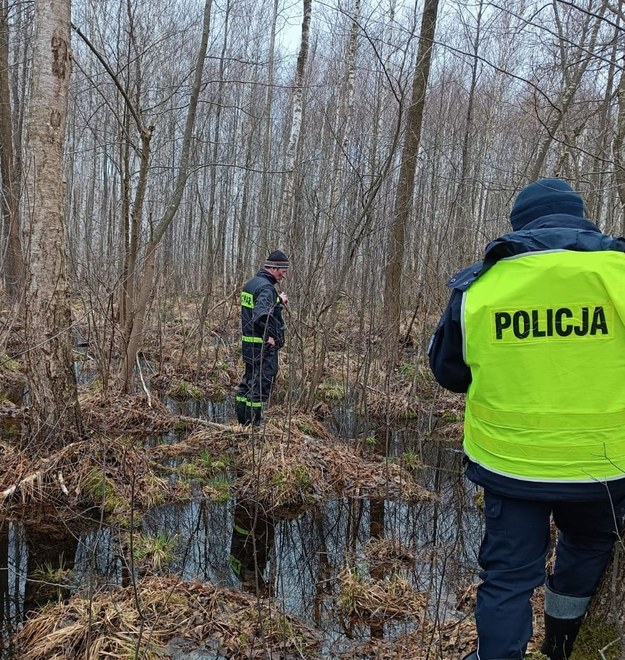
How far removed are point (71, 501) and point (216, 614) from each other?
195cm

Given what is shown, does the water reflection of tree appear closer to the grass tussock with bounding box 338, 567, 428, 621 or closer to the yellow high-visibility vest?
the grass tussock with bounding box 338, 567, 428, 621

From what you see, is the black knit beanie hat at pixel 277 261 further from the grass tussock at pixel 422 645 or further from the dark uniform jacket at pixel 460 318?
the dark uniform jacket at pixel 460 318

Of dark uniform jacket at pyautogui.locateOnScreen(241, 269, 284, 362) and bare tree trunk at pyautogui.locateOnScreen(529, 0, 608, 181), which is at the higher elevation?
bare tree trunk at pyautogui.locateOnScreen(529, 0, 608, 181)

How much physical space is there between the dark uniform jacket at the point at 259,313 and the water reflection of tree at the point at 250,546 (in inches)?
70.2

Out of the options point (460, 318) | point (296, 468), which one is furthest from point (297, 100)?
point (460, 318)

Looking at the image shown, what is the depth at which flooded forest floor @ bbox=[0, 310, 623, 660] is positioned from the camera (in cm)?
296

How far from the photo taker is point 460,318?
2016 mm

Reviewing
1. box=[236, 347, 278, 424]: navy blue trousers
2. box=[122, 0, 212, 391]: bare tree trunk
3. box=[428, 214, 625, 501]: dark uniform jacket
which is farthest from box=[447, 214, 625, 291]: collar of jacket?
box=[122, 0, 212, 391]: bare tree trunk

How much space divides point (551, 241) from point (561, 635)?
1.60 meters

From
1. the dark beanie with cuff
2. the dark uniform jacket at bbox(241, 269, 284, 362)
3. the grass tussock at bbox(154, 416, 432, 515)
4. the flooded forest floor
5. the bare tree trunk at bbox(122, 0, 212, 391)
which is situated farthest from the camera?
the bare tree trunk at bbox(122, 0, 212, 391)

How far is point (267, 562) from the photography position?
4.02 metres

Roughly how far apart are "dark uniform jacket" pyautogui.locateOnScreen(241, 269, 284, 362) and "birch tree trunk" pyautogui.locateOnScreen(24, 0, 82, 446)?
1.92 metres

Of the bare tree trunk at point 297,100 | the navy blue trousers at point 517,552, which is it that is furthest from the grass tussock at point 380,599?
the bare tree trunk at point 297,100

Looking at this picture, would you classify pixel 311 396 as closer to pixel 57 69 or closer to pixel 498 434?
pixel 57 69
